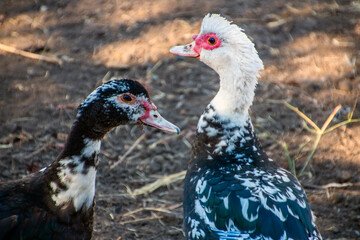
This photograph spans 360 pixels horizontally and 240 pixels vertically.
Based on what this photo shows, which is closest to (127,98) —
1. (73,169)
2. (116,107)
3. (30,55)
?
(116,107)

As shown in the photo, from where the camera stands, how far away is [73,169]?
279cm

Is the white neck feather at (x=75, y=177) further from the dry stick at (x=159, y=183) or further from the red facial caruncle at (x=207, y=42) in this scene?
the dry stick at (x=159, y=183)

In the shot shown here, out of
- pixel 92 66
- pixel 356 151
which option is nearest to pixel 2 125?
pixel 92 66

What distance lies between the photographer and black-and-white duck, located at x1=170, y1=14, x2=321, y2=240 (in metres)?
2.78

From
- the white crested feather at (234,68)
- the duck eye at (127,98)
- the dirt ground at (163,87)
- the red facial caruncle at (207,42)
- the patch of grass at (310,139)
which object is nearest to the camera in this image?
the duck eye at (127,98)

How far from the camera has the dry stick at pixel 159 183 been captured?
412 centimetres

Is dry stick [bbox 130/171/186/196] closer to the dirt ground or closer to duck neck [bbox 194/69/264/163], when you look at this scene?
the dirt ground

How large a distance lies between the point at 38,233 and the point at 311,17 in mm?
5087

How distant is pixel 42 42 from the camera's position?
596cm

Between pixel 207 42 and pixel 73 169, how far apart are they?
1.34m

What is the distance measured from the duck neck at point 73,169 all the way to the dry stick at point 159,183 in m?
1.33

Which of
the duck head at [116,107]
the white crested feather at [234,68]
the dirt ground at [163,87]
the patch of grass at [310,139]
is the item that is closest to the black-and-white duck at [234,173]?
the white crested feather at [234,68]

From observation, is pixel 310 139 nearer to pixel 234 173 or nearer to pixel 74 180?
pixel 234 173

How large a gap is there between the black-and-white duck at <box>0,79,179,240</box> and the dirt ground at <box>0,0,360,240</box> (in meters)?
0.90
